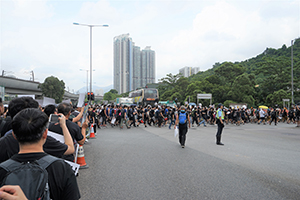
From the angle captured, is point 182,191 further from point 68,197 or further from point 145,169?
point 68,197

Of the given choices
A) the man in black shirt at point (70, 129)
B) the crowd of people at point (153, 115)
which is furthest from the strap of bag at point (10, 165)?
the crowd of people at point (153, 115)

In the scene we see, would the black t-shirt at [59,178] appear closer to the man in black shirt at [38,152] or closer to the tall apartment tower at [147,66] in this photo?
the man in black shirt at [38,152]

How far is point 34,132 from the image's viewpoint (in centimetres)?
169

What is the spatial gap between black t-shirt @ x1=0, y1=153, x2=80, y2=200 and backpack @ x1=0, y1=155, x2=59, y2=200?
10cm

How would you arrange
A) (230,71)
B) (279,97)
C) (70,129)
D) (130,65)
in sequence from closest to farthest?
(70,129) < (279,97) < (230,71) < (130,65)

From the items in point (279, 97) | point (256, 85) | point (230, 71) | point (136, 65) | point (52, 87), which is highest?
point (136, 65)

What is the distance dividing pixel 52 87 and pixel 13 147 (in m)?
39.5

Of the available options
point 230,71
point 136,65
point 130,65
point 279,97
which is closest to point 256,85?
point 230,71

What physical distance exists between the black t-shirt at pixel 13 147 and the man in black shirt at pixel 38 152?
1.94ft

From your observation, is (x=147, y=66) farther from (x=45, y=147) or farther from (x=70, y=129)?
(x=45, y=147)

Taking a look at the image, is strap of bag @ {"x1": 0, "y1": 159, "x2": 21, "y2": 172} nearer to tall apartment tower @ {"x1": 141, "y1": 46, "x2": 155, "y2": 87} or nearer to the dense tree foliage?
the dense tree foliage

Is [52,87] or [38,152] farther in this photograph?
[52,87]

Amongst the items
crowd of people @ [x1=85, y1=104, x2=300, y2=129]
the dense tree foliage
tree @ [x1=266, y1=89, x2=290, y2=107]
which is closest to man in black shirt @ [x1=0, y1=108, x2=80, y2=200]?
crowd of people @ [x1=85, y1=104, x2=300, y2=129]

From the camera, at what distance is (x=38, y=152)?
164 cm
